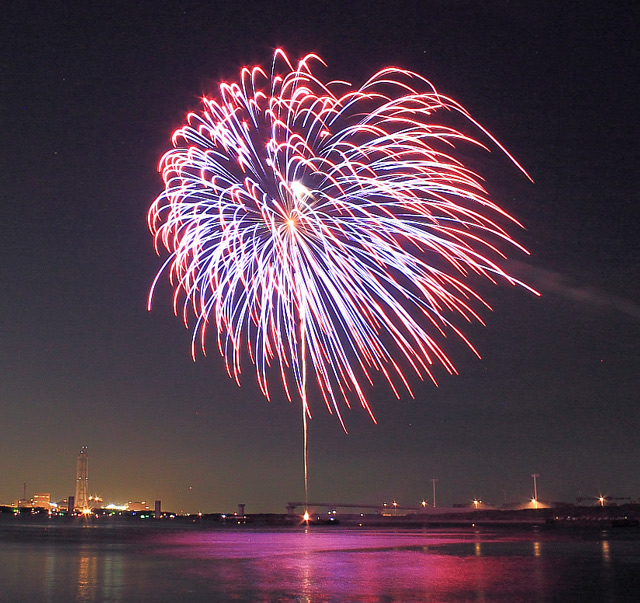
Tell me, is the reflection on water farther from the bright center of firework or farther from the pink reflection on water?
the bright center of firework

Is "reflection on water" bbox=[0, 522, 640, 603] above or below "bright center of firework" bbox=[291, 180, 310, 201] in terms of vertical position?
below

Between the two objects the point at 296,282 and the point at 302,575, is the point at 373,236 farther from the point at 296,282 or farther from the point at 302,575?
the point at 302,575

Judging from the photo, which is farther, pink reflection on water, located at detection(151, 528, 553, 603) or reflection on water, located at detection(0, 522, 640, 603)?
pink reflection on water, located at detection(151, 528, 553, 603)

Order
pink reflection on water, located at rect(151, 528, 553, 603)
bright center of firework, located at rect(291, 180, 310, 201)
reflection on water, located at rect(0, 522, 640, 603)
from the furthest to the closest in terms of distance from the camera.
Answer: bright center of firework, located at rect(291, 180, 310, 201)
pink reflection on water, located at rect(151, 528, 553, 603)
reflection on water, located at rect(0, 522, 640, 603)

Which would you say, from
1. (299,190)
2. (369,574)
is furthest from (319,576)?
(299,190)

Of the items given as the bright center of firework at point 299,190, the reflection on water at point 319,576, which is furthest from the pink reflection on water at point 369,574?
the bright center of firework at point 299,190

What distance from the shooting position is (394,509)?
19725 cm

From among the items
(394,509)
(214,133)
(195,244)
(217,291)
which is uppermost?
(214,133)

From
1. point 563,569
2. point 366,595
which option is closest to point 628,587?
point 563,569

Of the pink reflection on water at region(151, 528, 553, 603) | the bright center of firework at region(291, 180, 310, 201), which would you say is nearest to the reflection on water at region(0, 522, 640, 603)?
the pink reflection on water at region(151, 528, 553, 603)

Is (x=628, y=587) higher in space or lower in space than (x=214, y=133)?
lower

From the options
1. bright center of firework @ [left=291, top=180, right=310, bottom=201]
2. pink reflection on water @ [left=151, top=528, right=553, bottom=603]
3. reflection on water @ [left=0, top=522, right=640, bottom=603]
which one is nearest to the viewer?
reflection on water @ [left=0, top=522, right=640, bottom=603]

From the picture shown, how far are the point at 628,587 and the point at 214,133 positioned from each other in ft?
71.4

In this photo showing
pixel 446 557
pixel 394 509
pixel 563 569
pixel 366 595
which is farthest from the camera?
pixel 394 509
